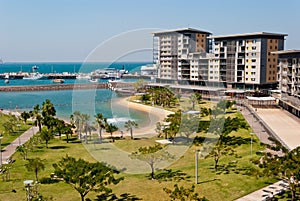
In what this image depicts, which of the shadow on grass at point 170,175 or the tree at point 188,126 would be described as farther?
the tree at point 188,126

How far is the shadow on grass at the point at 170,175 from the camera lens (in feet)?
88.8

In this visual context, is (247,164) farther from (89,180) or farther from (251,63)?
(251,63)

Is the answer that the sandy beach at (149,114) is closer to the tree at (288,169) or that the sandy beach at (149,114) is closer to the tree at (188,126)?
the tree at (188,126)

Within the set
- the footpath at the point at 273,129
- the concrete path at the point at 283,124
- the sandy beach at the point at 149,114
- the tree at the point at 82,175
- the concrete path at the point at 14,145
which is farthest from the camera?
the sandy beach at the point at 149,114

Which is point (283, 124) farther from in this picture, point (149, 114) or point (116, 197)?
point (116, 197)

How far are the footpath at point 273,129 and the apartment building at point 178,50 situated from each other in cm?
3500

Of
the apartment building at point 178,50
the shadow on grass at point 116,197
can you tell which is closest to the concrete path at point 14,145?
the shadow on grass at point 116,197

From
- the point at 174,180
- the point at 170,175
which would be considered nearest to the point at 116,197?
the point at 174,180

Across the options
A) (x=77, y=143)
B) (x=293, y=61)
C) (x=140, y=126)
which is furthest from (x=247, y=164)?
(x=293, y=61)

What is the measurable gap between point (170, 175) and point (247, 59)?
60.8 metres

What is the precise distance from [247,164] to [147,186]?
9840mm

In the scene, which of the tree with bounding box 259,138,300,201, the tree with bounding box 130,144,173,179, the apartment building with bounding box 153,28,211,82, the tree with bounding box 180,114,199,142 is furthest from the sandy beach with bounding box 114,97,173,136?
the tree with bounding box 259,138,300,201

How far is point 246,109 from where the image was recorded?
214ft

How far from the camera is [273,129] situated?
4481 centimetres
